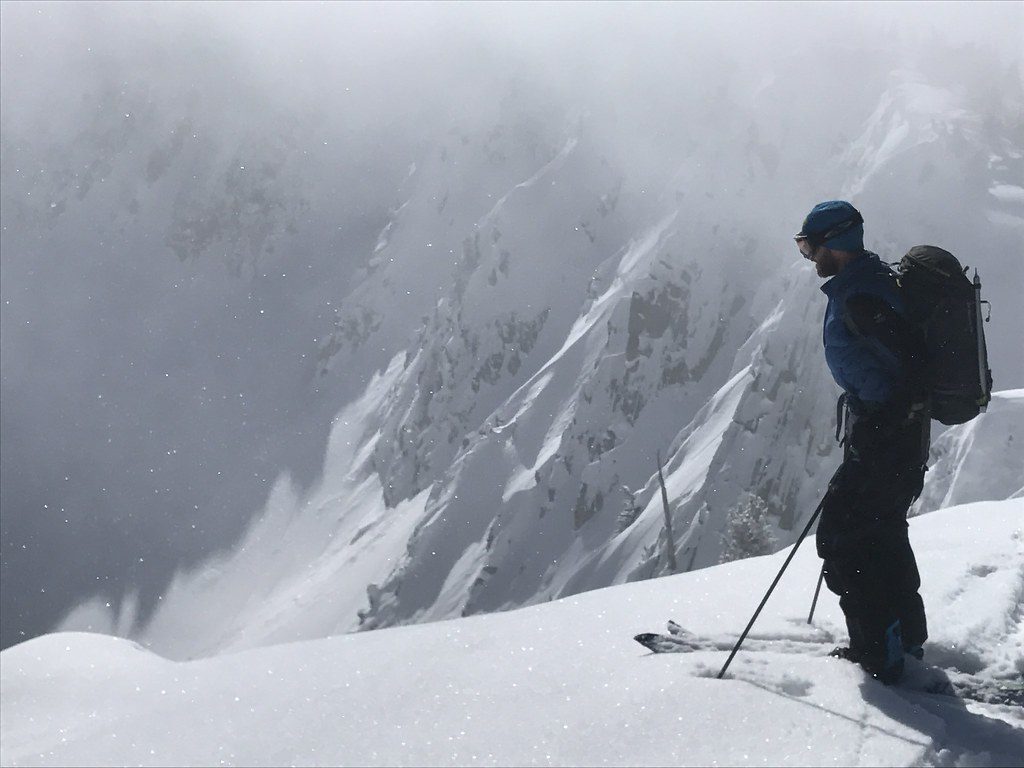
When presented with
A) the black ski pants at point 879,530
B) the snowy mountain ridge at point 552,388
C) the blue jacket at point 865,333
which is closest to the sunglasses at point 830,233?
the blue jacket at point 865,333

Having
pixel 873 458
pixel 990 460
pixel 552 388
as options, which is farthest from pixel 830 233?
pixel 552 388

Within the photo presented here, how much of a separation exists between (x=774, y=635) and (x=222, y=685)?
292cm

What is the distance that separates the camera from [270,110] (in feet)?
600

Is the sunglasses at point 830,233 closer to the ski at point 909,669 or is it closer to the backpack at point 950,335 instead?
A: the backpack at point 950,335

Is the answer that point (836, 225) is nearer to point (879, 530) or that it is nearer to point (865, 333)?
point (865, 333)

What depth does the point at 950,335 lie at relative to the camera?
4328mm

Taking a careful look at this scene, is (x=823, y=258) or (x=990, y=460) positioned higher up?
(x=823, y=258)

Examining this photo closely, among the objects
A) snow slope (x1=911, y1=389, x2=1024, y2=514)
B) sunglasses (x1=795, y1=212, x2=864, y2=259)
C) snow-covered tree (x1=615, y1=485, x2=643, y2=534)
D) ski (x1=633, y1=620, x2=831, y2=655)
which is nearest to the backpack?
sunglasses (x1=795, y1=212, x2=864, y2=259)

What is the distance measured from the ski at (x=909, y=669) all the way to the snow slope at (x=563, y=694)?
0.25ft

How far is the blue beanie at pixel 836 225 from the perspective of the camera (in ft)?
15.2

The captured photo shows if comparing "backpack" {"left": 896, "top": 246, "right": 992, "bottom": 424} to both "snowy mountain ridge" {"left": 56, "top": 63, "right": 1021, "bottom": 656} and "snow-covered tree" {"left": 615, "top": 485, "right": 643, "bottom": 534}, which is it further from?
"snow-covered tree" {"left": 615, "top": 485, "right": 643, "bottom": 534}

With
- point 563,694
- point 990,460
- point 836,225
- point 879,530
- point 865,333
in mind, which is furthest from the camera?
point 990,460

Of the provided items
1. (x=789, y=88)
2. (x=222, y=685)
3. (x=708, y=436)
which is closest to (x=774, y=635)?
(x=222, y=685)

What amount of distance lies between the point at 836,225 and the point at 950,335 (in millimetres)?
762
